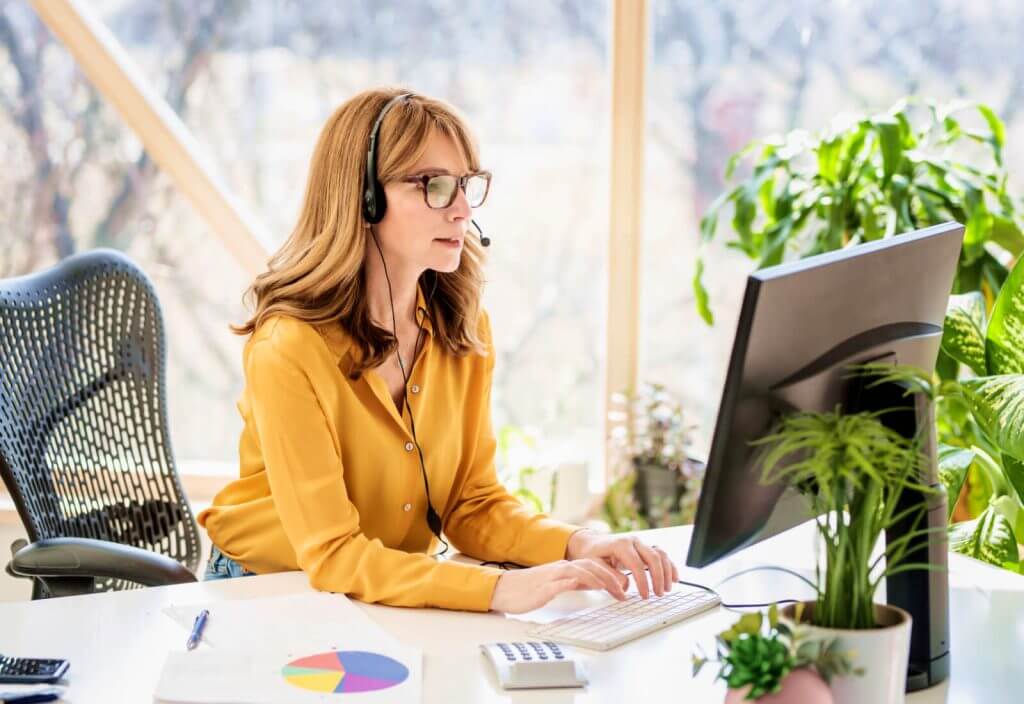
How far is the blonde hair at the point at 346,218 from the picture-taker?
5.95 ft

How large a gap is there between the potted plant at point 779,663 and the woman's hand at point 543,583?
43 centimetres

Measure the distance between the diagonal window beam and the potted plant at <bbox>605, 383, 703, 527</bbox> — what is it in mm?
1139

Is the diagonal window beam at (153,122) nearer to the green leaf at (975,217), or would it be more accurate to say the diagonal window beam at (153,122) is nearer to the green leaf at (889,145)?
the green leaf at (889,145)

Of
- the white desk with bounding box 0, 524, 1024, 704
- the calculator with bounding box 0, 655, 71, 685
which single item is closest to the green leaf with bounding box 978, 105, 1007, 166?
the white desk with bounding box 0, 524, 1024, 704

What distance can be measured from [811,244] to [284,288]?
166 cm

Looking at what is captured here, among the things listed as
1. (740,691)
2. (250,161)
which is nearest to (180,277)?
(250,161)

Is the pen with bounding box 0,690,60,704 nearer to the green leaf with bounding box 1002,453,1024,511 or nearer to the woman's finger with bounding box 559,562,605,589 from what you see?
the woman's finger with bounding box 559,562,605,589

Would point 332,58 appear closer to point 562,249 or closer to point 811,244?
point 562,249

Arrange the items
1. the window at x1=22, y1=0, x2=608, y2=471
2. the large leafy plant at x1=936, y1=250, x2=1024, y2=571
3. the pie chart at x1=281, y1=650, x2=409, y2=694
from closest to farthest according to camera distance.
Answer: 1. the pie chart at x1=281, y1=650, x2=409, y2=694
2. the large leafy plant at x1=936, y1=250, x2=1024, y2=571
3. the window at x1=22, y1=0, x2=608, y2=471

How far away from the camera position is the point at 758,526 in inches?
52.6

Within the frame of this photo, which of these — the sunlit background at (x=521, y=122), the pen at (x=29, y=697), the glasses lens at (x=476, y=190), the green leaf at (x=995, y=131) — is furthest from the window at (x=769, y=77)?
the pen at (x=29, y=697)

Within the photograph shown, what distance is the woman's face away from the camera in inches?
71.6

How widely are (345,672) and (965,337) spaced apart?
1.54 meters

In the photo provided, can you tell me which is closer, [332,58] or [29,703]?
[29,703]
